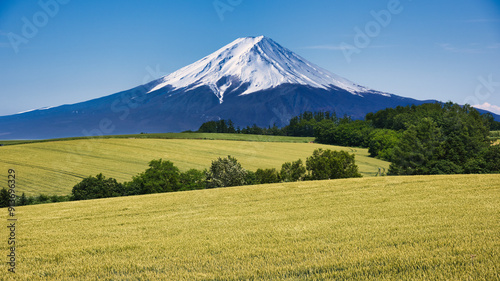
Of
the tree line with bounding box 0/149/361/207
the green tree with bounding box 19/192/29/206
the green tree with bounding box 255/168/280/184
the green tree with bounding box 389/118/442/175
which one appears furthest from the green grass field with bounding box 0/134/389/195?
the green tree with bounding box 255/168/280/184

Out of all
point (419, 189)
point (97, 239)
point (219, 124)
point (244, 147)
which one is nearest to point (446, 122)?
point (419, 189)

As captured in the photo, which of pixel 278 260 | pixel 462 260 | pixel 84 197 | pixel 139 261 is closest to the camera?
pixel 462 260

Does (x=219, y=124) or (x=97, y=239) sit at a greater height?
(x=219, y=124)

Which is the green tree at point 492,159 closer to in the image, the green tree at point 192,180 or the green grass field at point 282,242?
the green grass field at point 282,242

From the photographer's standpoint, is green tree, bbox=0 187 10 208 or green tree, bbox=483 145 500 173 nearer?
green tree, bbox=0 187 10 208

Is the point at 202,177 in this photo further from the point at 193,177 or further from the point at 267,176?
the point at 267,176

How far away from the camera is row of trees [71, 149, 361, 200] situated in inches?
1660

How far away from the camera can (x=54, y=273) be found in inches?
316

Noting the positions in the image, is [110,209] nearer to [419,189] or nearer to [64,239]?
[64,239]

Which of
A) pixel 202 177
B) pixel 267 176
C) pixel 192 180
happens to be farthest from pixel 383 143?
pixel 192 180

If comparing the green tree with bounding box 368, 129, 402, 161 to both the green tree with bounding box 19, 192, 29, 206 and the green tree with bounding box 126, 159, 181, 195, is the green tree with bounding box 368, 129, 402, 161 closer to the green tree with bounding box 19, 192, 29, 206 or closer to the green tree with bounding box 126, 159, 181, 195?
the green tree with bounding box 126, 159, 181, 195

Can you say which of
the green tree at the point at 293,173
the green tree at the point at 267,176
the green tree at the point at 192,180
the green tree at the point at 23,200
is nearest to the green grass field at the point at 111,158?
the green tree at the point at 23,200

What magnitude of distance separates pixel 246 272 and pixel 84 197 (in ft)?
125

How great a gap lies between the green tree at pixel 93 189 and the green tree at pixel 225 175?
13.1 metres
